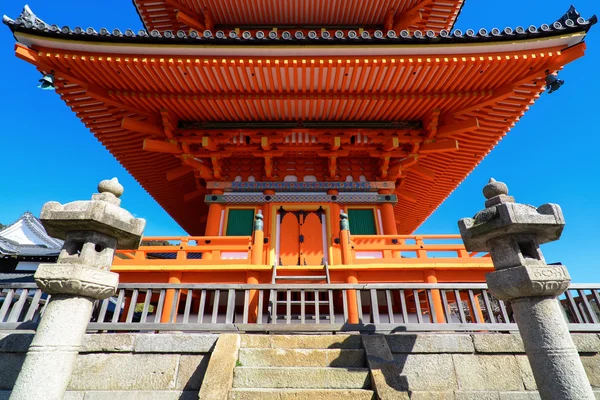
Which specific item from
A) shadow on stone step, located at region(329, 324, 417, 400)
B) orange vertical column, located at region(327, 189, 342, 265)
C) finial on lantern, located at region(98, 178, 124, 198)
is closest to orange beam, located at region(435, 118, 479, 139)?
orange vertical column, located at region(327, 189, 342, 265)

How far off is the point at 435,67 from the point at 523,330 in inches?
250

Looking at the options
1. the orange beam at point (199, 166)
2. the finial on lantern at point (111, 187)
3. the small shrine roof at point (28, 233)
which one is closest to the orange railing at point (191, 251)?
the orange beam at point (199, 166)

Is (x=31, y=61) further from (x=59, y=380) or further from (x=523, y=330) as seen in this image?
(x=523, y=330)

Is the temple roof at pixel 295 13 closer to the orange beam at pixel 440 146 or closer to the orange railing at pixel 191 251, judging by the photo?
the orange beam at pixel 440 146

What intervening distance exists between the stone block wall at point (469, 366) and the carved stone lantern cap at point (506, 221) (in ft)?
5.32

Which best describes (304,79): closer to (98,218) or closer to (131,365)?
(98,218)

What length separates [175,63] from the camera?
292 inches

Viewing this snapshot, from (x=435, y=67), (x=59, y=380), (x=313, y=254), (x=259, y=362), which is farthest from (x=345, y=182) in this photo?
(x=59, y=380)

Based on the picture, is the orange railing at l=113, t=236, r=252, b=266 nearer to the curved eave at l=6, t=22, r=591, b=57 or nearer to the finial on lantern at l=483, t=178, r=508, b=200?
the curved eave at l=6, t=22, r=591, b=57

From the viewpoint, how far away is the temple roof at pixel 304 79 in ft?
23.6

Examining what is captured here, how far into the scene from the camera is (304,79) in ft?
26.4

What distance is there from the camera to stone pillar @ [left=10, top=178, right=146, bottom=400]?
3338 millimetres

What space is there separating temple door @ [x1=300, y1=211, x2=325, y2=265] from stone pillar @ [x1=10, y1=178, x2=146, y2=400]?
20.2 ft

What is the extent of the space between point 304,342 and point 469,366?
7.96ft
